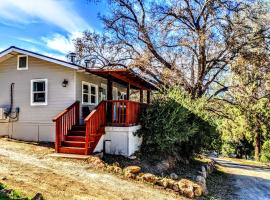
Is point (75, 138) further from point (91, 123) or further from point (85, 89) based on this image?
point (85, 89)

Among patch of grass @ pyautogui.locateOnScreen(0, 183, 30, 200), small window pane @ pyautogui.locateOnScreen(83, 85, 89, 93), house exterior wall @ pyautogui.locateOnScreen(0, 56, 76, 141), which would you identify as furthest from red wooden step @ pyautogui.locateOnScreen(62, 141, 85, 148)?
patch of grass @ pyautogui.locateOnScreen(0, 183, 30, 200)

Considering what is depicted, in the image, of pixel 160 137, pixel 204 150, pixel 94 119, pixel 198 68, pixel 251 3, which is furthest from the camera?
pixel 198 68

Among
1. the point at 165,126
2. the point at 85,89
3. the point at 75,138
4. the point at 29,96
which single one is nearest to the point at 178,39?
the point at 85,89

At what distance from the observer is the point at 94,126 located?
11273 mm

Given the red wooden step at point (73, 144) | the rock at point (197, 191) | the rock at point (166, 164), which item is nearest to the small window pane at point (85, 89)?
the red wooden step at point (73, 144)

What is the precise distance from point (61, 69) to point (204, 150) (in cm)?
820

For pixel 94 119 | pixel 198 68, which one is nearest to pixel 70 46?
pixel 198 68

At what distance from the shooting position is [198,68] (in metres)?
19.1

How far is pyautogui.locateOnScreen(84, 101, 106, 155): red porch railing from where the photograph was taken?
425 inches

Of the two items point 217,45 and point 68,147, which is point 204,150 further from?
point 68,147

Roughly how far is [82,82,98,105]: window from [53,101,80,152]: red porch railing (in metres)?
0.98

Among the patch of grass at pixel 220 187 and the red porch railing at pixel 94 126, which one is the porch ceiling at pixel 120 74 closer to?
the red porch railing at pixel 94 126

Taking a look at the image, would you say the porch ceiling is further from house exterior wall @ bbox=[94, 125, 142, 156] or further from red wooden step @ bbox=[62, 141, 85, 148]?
red wooden step @ bbox=[62, 141, 85, 148]

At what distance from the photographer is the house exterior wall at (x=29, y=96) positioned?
1348 cm
